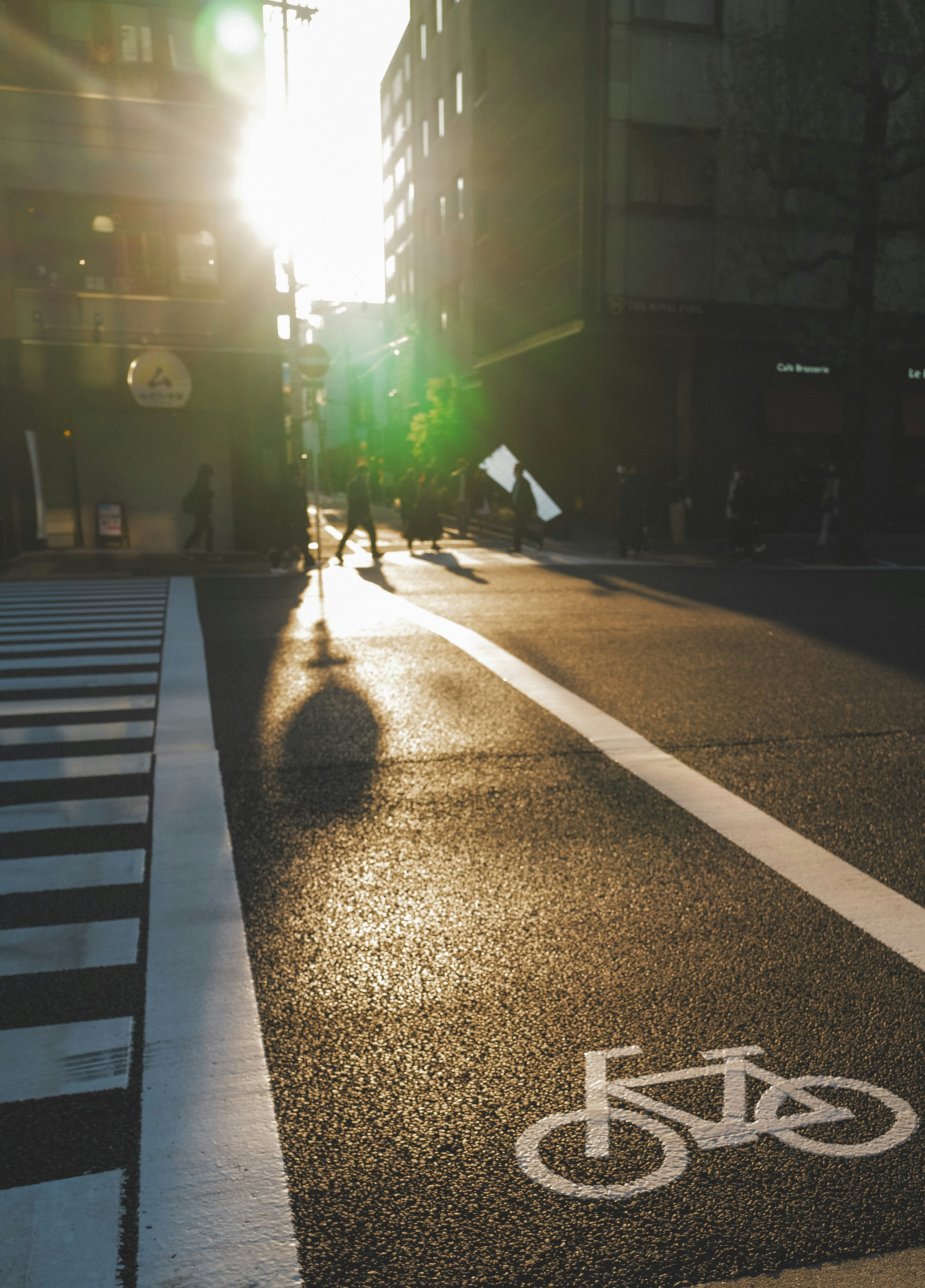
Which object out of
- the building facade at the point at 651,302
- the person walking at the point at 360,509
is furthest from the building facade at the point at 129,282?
the building facade at the point at 651,302

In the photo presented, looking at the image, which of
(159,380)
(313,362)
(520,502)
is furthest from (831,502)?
(159,380)

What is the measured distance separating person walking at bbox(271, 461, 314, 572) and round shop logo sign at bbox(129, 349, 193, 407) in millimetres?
5603

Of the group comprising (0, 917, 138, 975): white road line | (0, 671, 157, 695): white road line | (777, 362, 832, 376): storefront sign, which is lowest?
(0, 917, 138, 975): white road line

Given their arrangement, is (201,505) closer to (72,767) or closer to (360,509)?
(360,509)

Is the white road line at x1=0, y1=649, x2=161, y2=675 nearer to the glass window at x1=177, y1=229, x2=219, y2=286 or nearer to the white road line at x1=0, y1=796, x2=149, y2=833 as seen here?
the white road line at x1=0, y1=796, x2=149, y2=833

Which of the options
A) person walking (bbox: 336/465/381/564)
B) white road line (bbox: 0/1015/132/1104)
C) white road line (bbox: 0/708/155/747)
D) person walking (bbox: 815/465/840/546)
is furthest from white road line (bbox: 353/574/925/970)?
person walking (bbox: 815/465/840/546)

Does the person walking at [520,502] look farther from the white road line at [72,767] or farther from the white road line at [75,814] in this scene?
the white road line at [75,814]

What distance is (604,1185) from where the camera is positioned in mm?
2668

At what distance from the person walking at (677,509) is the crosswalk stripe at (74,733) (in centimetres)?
1921

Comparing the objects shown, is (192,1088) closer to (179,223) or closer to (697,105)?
(179,223)

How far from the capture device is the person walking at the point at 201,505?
72.7 feet

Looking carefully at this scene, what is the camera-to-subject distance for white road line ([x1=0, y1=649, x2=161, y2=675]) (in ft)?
33.0

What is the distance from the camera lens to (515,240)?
112ft

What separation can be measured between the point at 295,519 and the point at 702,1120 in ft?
58.4
